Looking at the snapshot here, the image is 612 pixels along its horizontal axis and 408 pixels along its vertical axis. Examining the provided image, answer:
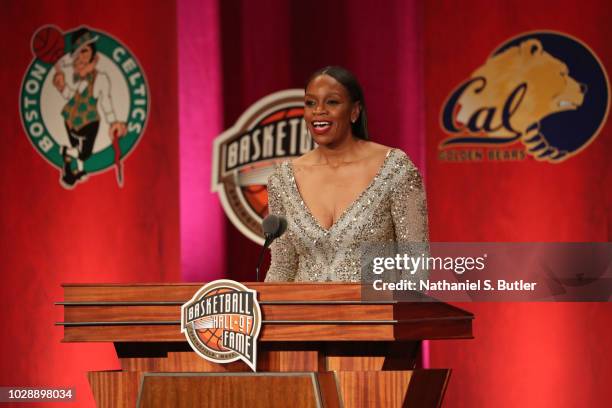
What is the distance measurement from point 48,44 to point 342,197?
2.37 meters

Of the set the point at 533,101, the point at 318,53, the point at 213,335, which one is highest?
the point at 318,53

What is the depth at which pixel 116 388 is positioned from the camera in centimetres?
233

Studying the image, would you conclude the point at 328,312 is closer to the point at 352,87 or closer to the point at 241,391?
the point at 241,391

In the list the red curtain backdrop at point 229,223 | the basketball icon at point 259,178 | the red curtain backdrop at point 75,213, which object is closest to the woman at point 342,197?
the red curtain backdrop at point 229,223

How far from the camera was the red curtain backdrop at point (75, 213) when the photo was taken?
15.3ft

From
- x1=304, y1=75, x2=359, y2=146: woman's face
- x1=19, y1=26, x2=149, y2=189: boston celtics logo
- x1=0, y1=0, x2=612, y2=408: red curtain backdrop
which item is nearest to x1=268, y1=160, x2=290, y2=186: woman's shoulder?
x1=304, y1=75, x2=359, y2=146: woman's face

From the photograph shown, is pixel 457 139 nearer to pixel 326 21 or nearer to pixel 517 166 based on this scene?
pixel 517 166

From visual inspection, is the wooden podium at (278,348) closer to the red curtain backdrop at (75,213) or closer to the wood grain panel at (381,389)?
the wood grain panel at (381,389)

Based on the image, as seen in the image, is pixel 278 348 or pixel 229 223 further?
pixel 229 223

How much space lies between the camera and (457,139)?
14.6ft

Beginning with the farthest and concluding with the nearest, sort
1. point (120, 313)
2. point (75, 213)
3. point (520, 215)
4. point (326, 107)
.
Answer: point (75, 213) → point (520, 215) → point (326, 107) → point (120, 313)

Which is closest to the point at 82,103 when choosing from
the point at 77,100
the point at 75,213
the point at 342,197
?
the point at 77,100

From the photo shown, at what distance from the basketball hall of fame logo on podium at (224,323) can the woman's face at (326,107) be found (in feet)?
2.49

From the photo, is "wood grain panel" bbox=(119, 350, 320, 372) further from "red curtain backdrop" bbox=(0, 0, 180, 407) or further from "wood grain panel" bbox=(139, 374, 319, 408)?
"red curtain backdrop" bbox=(0, 0, 180, 407)
